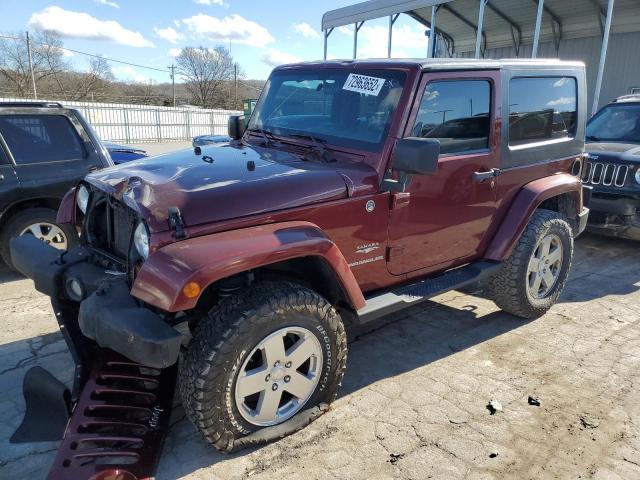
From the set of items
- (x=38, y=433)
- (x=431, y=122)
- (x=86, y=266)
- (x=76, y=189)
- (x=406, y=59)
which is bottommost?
(x=38, y=433)

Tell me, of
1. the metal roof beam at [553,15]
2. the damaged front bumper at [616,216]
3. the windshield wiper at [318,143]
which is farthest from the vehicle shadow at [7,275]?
the metal roof beam at [553,15]

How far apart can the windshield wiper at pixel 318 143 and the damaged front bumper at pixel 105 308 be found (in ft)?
4.57

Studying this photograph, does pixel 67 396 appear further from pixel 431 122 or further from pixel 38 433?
pixel 431 122

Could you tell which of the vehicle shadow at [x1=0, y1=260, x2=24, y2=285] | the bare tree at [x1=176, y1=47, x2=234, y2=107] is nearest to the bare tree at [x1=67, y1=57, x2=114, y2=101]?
the bare tree at [x1=176, y1=47, x2=234, y2=107]

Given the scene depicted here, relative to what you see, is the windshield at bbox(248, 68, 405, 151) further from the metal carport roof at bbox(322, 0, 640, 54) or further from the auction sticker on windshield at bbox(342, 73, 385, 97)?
the metal carport roof at bbox(322, 0, 640, 54)

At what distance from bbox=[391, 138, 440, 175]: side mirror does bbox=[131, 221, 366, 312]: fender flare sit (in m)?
0.66

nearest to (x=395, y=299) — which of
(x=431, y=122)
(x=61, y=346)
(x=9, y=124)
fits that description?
(x=431, y=122)

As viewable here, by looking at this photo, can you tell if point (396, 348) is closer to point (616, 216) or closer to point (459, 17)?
point (616, 216)

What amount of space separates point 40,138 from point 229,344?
13.1 ft

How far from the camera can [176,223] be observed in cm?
238

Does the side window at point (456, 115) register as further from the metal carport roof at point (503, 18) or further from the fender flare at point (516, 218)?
the metal carport roof at point (503, 18)

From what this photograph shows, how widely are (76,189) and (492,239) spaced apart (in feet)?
10.0

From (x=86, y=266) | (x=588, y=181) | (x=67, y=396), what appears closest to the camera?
(x=67, y=396)

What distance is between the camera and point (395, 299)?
3.21 meters
